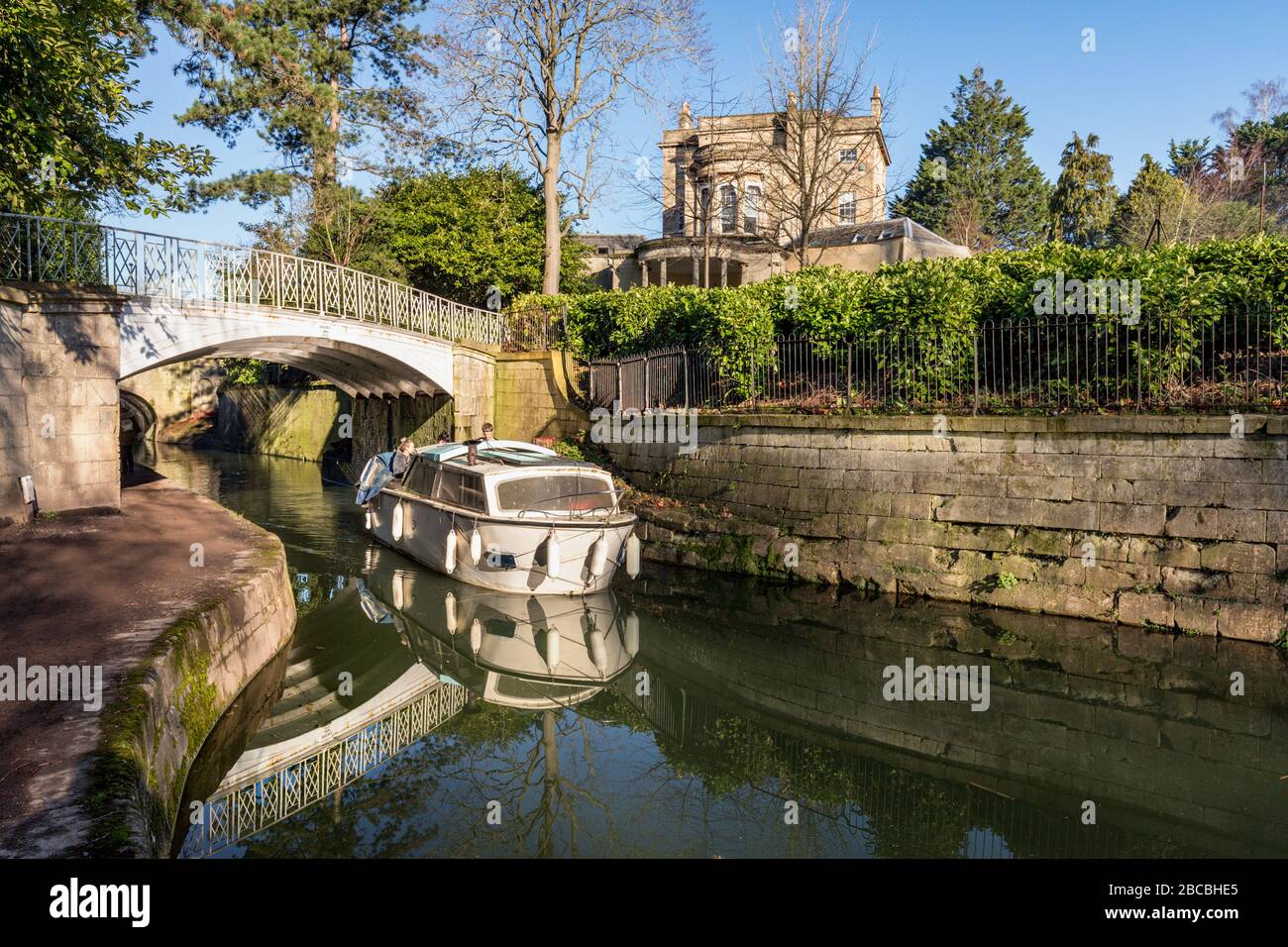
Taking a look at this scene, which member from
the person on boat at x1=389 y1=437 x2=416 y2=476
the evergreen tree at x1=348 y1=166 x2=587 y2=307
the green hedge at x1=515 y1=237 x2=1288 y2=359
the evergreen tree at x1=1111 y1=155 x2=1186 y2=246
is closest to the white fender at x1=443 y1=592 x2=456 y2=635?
the person on boat at x1=389 y1=437 x2=416 y2=476

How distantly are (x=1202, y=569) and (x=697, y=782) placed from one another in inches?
266

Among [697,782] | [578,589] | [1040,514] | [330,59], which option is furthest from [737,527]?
[330,59]

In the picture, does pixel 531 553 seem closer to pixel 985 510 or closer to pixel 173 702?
pixel 173 702

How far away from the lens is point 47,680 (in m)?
5.49

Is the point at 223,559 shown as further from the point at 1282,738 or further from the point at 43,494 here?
the point at 1282,738

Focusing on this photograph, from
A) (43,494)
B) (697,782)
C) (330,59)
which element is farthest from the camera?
(330,59)

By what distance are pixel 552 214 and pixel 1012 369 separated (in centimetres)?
1587

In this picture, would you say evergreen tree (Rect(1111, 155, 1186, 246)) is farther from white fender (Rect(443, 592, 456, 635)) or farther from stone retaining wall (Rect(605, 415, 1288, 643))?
white fender (Rect(443, 592, 456, 635))

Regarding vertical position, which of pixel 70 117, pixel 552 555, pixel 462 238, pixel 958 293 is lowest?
pixel 552 555

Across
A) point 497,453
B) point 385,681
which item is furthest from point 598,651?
point 497,453

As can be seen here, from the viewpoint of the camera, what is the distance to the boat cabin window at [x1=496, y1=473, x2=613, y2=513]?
11969 mm

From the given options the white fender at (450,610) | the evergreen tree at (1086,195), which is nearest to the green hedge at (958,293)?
the white fender at (450,610)

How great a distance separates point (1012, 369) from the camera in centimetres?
1180

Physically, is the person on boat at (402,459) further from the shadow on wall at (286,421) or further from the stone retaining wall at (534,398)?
the shadow on wall at (286,421)
